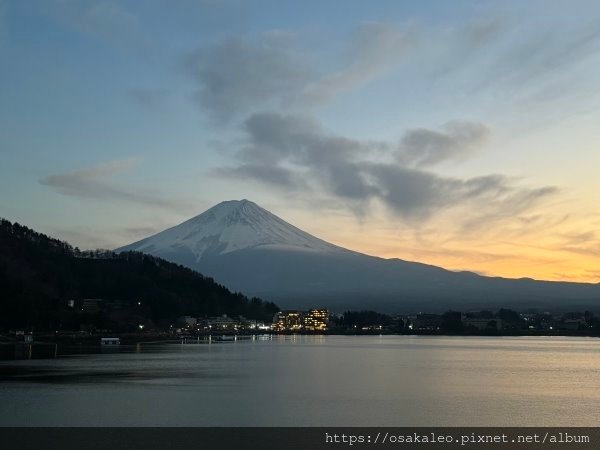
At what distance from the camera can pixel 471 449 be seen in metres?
11.6

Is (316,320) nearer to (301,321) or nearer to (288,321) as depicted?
(301,321)

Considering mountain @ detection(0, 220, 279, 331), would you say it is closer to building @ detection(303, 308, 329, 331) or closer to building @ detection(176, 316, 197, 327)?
building @ detection(176, 316, 197, 327)

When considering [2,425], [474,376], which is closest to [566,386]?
[474,376]

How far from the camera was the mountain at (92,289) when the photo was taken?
5838 cm

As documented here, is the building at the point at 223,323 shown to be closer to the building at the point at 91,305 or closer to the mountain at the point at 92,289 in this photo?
the mountain at the point at 92,289

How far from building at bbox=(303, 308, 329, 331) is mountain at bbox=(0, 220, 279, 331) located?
37.4 feet

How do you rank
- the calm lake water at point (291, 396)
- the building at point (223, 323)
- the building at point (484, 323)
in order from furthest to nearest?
the building at point (484, 323) → the building at point (223, 323) → the calm lake water at point (291, 396)

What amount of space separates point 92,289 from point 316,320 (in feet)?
175

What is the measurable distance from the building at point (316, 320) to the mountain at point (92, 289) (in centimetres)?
1139

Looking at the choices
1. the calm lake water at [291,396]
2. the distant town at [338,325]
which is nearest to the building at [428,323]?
the distant town at [338,325]

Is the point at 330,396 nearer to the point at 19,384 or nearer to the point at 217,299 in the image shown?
the point at 19,384

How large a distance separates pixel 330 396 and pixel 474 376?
9.47 meters

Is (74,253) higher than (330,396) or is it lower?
higher

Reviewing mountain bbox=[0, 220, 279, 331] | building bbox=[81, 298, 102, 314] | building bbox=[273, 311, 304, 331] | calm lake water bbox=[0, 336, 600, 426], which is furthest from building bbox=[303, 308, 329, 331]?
calm lake water bbox=[0, 336, 600, 426]
